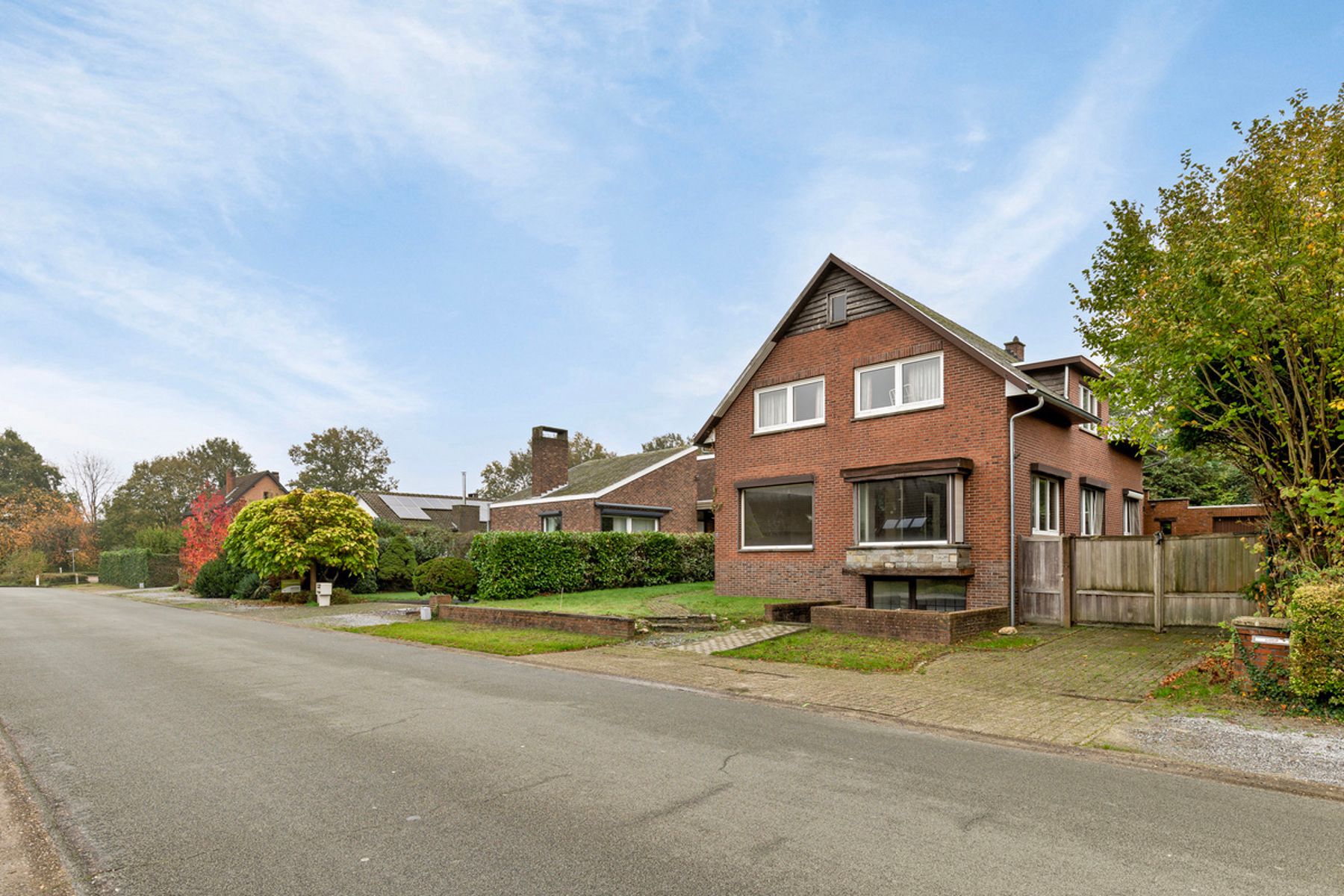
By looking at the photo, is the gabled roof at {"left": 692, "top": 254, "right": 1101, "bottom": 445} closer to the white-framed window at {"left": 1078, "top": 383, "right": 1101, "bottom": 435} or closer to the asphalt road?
the white-framed window at {"left": 1078, "top": 383, "right": 1101, "bottom": 435}

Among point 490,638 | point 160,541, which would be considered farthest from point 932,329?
point 160,541

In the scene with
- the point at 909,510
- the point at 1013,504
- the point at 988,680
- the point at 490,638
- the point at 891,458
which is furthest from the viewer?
the point at 891,458

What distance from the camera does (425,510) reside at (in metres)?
48.1

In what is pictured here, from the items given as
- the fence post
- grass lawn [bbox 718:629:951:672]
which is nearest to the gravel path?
grass lawn [bbox 718:629:951:672]

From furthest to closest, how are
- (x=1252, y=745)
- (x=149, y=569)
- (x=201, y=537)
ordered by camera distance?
(x=149, y=569) → (x=201, y=537) → (x=1252, y=745)

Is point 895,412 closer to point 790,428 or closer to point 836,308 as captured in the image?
point 790,428

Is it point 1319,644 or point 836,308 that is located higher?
point 836,308

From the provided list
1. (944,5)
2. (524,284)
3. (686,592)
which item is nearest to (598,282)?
(524,284)

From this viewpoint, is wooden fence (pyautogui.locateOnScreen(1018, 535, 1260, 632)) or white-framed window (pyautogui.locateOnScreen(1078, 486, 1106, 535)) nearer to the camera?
wooden fence (pyautogui.locateOnScreen(1018, 535, 1260, 632))

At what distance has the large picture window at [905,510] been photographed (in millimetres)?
16859

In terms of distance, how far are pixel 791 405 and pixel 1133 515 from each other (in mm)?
11638

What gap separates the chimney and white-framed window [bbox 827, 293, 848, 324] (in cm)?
2010

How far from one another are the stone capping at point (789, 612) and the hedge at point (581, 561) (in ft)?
28.7

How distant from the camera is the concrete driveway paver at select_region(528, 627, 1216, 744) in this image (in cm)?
816
